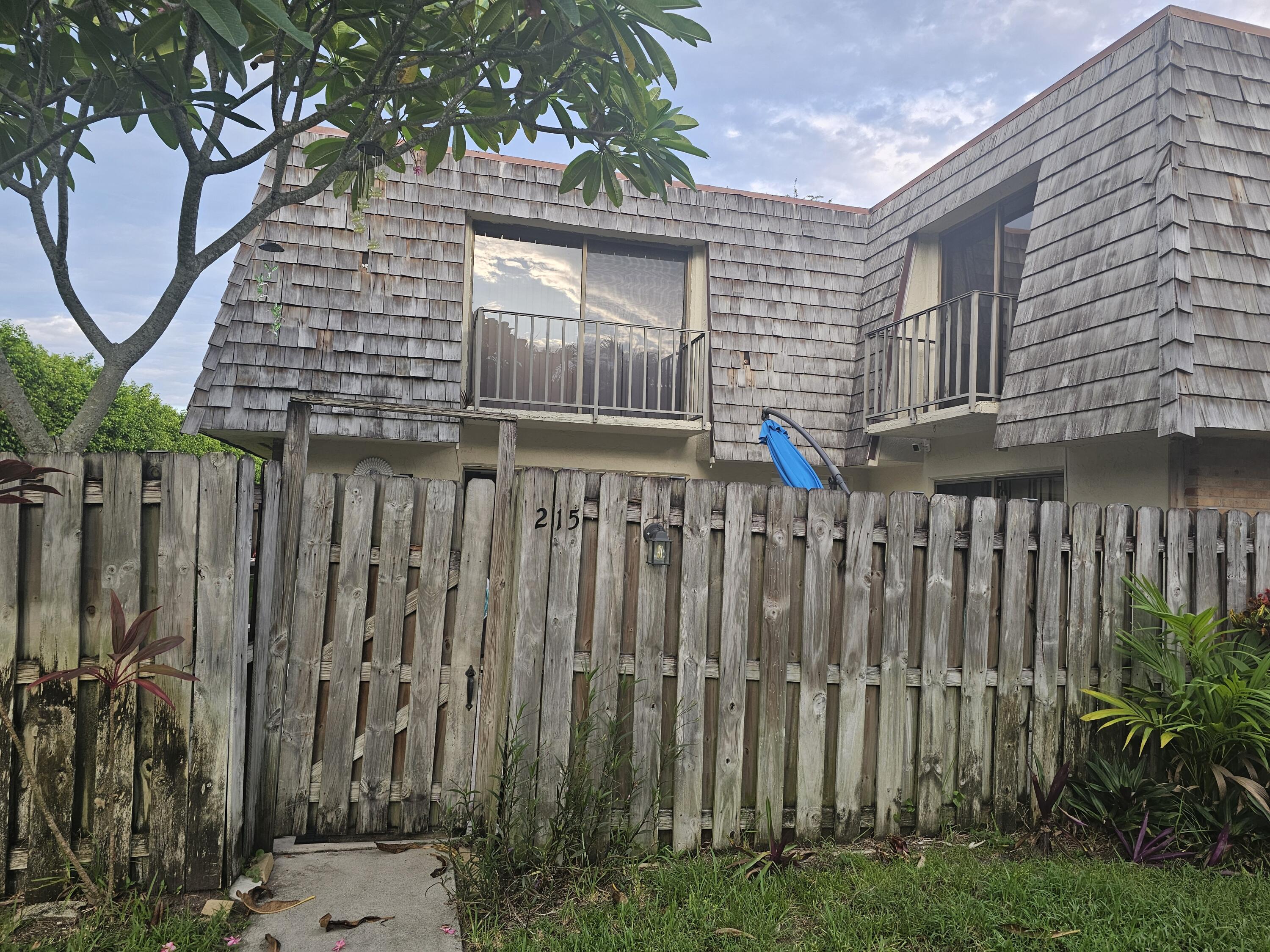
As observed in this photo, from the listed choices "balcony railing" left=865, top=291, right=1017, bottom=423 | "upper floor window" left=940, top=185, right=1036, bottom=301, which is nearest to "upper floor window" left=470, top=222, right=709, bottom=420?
"balcony railing" left=865, top=291, right=1017, bottom=423

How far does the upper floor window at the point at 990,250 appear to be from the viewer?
7953mm

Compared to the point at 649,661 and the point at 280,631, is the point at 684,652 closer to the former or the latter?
the point at 649,661

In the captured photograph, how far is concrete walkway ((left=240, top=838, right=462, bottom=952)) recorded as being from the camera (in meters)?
2.54

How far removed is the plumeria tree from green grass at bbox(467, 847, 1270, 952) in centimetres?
294

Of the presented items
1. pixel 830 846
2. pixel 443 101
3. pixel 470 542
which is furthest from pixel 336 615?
pixel 443 101

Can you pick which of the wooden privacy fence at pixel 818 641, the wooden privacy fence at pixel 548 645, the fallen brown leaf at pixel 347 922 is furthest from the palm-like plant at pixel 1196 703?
the fallen brown leaf at pixel 347 922

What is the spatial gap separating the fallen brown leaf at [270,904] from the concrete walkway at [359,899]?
0.02 meters

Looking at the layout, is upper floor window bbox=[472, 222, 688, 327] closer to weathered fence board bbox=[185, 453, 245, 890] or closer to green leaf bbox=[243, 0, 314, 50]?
green leaf bbox=[243, 0, 314, 50]

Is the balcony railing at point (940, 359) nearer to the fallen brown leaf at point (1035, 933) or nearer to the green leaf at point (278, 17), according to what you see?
the fallen brown leaf at point (1035, 933)

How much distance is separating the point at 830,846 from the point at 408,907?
178 centimetres

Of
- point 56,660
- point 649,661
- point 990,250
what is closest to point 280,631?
point 56,660

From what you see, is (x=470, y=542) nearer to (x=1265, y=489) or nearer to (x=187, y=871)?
(x=187, y=871)

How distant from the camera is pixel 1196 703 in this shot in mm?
3574

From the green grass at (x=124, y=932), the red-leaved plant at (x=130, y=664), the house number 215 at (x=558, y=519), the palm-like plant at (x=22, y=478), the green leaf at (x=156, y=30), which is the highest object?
the green leaf at (x=156, y=30)
